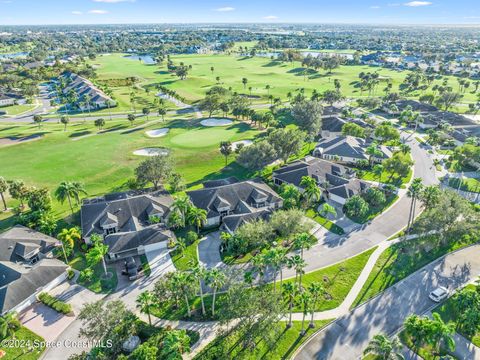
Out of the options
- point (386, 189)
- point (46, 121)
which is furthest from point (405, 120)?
point (46, 121)

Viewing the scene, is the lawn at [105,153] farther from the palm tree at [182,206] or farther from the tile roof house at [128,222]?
the palm tree at [182,206]

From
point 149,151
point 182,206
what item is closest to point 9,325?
point 182,206

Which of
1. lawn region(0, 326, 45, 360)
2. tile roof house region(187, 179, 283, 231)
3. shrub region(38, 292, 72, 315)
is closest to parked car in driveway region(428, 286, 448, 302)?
tile roof house region(187, 179, 283, 231)

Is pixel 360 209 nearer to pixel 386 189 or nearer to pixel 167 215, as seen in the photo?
pixel 386 189

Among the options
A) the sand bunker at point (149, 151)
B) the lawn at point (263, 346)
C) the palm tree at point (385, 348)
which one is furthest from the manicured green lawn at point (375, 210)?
the sand bunker at point (149, 151)

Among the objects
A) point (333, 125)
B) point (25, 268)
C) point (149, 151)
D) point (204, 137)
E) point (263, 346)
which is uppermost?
point (333, 125)

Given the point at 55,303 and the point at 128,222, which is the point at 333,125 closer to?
the point at 128,222

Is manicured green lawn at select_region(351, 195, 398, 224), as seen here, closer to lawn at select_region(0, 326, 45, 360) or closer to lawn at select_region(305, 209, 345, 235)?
lawn at select_region(305, 209, 345, 235)
